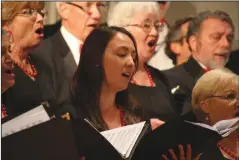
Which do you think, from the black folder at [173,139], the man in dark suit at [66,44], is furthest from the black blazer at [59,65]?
the black folder at [173,139]

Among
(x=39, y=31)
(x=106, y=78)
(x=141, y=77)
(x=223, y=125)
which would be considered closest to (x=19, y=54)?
(x=39, y=31)

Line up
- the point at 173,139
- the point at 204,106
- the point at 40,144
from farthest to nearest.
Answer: the point at 204,106
the point at 173,139
the point at 40,144

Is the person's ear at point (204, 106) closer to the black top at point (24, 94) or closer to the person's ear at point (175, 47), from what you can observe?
the person's ear at point (175, 47)

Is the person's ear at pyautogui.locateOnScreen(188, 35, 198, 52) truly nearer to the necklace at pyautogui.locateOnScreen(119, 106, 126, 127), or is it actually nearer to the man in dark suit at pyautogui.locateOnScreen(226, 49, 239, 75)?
the man in dark suit at pyautogui.locateOnScreen(226, 49, 239, 75)

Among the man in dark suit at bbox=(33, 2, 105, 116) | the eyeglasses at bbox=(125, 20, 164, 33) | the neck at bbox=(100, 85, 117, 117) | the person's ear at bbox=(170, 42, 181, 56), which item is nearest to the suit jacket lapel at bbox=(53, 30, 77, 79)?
the man in dark suit at bbox=(33, 2, 105, 116)

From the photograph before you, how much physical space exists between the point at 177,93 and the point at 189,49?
15 centimetres

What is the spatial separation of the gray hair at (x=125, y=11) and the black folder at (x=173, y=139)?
32 centimetres

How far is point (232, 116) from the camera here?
5.16 ft

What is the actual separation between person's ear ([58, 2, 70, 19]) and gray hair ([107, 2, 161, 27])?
0.12 metres

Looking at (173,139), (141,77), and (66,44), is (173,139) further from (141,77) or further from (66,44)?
(66,44)

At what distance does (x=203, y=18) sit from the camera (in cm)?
162

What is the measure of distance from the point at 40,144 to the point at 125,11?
0.46m

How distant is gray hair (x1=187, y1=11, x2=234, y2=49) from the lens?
1611 mm

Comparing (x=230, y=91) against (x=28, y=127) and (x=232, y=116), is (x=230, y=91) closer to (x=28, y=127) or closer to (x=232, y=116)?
(x=232, y=116)
